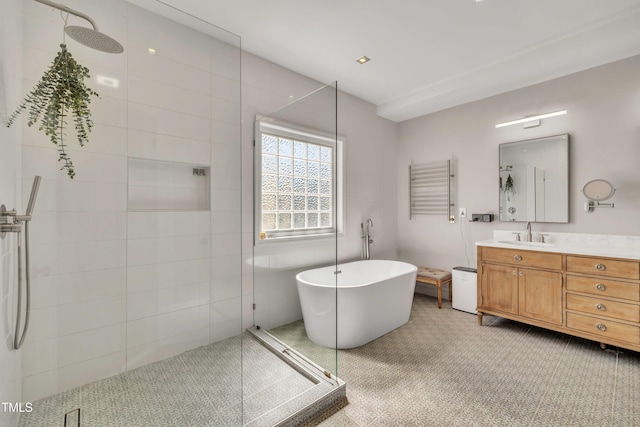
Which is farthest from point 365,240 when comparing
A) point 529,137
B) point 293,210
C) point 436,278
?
point 529,137

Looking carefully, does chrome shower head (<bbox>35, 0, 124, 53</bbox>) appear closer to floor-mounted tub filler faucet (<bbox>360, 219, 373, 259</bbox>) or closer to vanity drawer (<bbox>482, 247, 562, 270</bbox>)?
floor-mounted tub filler faucet (<bbox>360, 219, 373, 259</bbox>)

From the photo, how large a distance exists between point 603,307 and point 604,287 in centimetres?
17

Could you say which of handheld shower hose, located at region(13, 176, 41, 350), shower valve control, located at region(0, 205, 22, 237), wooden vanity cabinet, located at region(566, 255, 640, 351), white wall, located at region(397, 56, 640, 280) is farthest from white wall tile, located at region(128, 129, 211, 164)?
white wall, located at region(397, 56, 640, 280)

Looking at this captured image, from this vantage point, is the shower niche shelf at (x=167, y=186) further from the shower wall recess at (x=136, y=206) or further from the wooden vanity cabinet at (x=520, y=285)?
the wooden vanity cabinet at (x=520, y=285)

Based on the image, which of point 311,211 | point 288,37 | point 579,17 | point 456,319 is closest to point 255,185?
point 311,211

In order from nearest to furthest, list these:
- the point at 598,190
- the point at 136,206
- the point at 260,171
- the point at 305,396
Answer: the point at 136,206, the point at 305,396, the point at 260,171, the point at 598,190

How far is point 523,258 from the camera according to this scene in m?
2.73

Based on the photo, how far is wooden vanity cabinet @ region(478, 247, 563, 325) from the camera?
2566mm

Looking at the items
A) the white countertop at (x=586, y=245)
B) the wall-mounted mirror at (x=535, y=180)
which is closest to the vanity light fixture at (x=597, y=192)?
the wall-mounted mirror at (x=535, y=180)

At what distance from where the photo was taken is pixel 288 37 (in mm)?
2520

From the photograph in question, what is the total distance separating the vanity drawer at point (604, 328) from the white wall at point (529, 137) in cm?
91

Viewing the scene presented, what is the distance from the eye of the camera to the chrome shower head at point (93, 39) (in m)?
1.31

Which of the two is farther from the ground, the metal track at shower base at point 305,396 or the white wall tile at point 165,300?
the white wall tile at point 165,300

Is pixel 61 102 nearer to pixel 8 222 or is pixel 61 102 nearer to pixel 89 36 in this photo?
pixel 89 36
